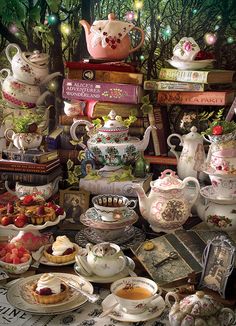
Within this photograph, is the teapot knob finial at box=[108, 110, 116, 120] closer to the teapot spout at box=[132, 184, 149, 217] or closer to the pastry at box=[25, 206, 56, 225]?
the teapot spout at box=[132, 184, 149, 217]

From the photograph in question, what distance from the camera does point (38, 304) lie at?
151 centimetres

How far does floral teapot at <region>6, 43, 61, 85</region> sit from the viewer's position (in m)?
2.32

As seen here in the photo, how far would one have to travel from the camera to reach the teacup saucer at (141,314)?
1.45 meters

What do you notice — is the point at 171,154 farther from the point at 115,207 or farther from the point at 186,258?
the point at 186,258

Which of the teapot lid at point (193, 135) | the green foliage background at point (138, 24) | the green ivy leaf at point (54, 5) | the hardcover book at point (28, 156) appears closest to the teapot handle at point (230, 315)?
the teapot lid at point (193, 135)

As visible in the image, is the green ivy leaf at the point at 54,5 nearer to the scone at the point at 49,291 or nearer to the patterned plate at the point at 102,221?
the patterned plate at the point at 102,221

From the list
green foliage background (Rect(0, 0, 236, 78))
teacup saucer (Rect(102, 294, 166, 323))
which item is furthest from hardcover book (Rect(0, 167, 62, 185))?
teacup saucer (Rect(102, 294, 166, 323))

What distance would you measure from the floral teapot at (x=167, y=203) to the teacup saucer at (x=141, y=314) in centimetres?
42

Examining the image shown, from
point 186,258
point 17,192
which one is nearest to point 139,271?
point 186,258

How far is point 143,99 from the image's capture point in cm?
224

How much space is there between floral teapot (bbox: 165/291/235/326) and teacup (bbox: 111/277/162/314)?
12 centimetres

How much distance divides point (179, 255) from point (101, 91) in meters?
0.81

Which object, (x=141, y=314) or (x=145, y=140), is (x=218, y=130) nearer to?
(x=145, y=140)

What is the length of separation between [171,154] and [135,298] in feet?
3.00
